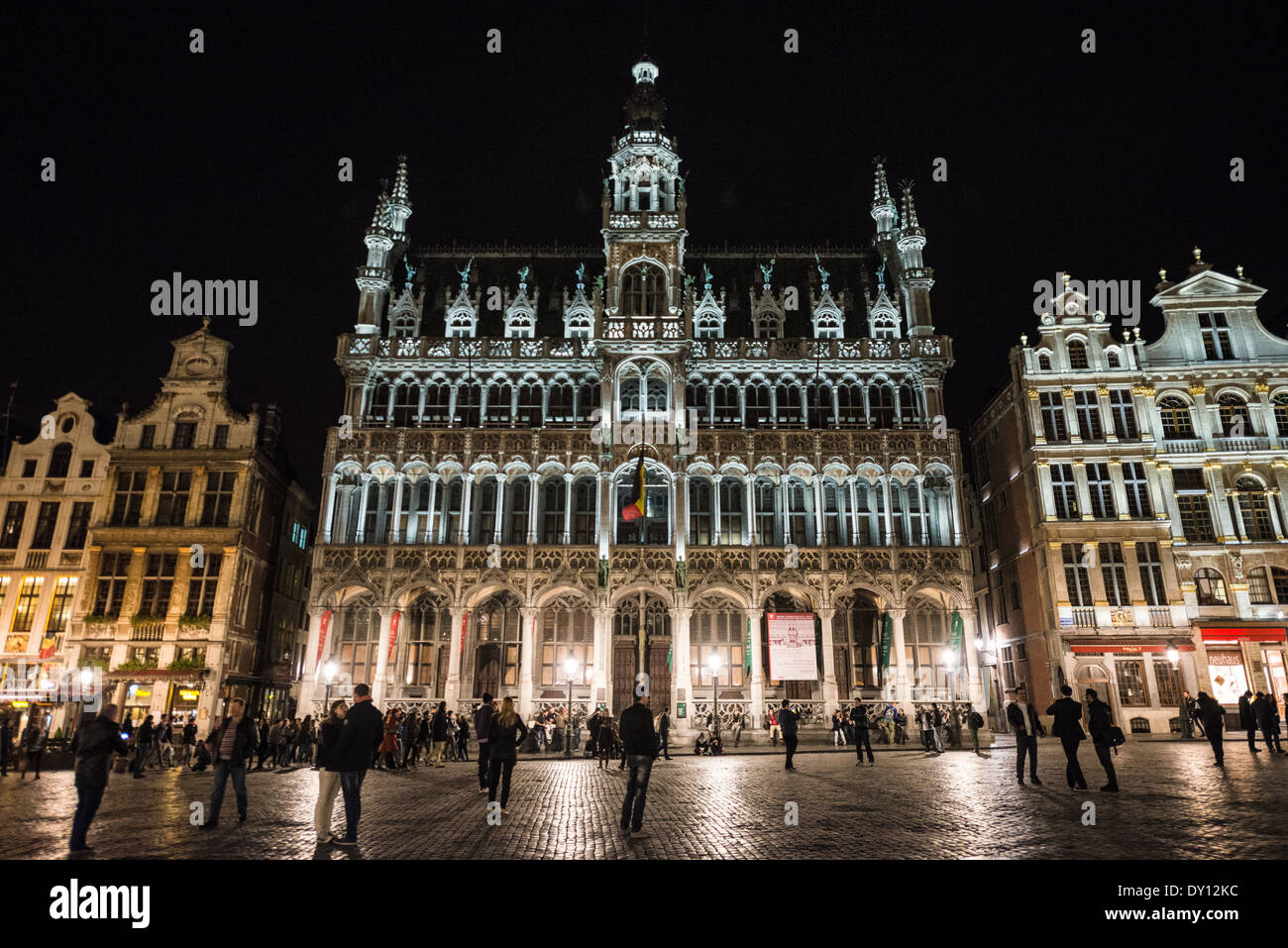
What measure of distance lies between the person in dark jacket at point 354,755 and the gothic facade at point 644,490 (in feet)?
90.8

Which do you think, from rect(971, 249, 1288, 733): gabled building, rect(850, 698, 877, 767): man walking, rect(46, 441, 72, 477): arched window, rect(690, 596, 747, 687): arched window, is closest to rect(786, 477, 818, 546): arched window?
rect(690, 596, 747, 687): arched window

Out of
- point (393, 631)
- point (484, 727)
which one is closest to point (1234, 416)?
point (484, 727)

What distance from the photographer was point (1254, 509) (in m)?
39.5

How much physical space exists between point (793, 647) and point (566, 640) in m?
11.7

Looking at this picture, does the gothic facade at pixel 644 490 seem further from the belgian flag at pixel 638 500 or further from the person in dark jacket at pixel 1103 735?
the person in dark jacket at pixel 1103 735

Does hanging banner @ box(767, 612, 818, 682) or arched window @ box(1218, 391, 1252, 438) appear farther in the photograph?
arched window @ box(1218, 391, 1252, 438)

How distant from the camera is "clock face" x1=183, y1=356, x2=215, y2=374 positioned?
43406 mm

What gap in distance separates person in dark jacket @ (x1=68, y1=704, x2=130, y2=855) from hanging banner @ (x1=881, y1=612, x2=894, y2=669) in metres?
33.1

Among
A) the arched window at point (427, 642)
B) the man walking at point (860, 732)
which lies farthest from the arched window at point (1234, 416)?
the arched window at point (427, 642)

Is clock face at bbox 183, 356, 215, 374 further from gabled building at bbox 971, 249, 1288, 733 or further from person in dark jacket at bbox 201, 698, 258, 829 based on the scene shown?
gabled building at bbox 971, 249, 1288, 733

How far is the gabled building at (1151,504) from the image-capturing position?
37.6m

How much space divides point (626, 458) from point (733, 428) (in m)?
6.13

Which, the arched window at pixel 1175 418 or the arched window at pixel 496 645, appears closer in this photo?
the arched window at pixel 496 645
